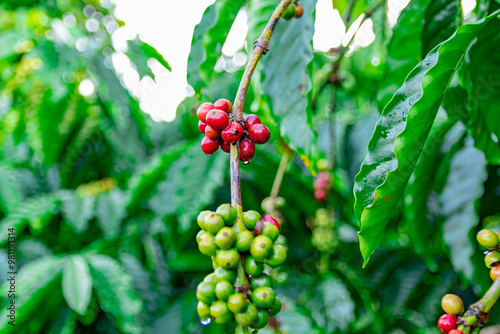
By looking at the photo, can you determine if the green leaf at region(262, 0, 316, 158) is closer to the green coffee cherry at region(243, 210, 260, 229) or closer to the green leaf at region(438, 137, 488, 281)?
the green coffee cherry at region(243, 210, 260, 229)

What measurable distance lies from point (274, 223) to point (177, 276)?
51.1 inches

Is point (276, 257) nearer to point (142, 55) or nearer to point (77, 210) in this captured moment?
point (77, 210)

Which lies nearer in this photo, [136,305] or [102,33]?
[136,305]

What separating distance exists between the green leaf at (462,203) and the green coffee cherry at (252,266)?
0.56 metres

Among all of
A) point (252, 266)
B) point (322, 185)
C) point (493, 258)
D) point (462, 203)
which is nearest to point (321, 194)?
point (322, 185)

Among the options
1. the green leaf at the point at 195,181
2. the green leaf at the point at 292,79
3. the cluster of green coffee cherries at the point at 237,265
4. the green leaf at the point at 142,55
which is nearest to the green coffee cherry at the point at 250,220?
the cluster of green coffee cherries at the point at 237,265

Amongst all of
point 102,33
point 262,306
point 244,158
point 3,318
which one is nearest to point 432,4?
point 244,158

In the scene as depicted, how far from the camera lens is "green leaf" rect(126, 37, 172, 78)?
1.86 m

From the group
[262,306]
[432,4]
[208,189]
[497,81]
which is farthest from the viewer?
[208,189]

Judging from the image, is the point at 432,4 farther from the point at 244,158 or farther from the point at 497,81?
the point at 244,158

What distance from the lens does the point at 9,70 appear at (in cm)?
209

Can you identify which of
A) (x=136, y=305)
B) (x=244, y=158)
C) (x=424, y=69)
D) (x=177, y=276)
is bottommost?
(x=177, y=276)

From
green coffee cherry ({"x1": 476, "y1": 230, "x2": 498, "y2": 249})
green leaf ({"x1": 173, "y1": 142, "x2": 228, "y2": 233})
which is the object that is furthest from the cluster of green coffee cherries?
green leaf ({"x1": 173, "y1": 142, "x2": 228, "y2": 233})

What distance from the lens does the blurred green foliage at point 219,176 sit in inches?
33.0
